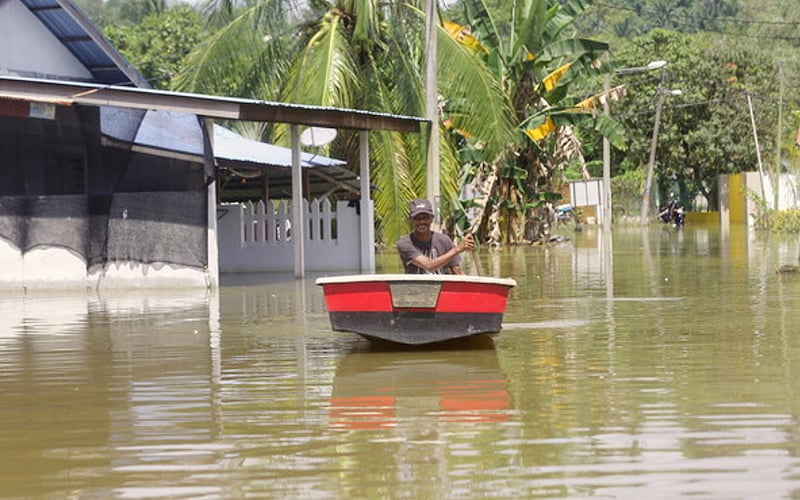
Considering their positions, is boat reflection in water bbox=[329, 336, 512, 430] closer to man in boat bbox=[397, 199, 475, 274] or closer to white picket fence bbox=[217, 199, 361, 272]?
man in boat bbox=[397, 199, 475, 274]

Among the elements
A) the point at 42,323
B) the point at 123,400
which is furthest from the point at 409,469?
the point at 42,323

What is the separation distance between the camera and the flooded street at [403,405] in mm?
7723

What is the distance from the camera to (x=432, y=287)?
12.9m

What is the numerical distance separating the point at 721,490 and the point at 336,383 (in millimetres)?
4974

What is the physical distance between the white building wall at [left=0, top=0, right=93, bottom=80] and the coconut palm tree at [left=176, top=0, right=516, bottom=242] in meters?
4.70

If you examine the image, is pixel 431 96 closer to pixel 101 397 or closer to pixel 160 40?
pixel 101 397

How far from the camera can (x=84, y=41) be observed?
87.5 feet

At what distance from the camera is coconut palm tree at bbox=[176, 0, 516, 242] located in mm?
30531

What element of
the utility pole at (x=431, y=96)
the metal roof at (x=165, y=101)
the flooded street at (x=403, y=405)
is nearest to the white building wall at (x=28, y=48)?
the metal roof at (x=165, y=101)

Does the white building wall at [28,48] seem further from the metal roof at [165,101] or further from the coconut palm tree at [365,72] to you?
the metal roof at [165,101]

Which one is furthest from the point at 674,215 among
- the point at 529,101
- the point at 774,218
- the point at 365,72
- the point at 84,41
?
the point at 84,41

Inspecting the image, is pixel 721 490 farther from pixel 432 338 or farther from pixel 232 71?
pixel 232 71

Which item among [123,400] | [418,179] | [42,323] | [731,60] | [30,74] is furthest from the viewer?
[731,60]

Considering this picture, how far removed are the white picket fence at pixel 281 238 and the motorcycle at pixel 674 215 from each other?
36.0 m
